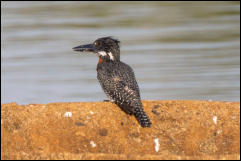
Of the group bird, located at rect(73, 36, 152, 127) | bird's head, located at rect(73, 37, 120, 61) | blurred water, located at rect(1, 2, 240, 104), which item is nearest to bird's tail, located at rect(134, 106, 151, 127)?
bird, located at rect(73, 36, 152, 127)

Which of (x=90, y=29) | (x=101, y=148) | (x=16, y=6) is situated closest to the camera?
(x=101, y=148)

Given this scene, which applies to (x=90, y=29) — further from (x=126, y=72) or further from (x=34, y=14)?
(x=126, y=72)

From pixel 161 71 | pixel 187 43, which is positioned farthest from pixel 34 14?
pixel 161 71

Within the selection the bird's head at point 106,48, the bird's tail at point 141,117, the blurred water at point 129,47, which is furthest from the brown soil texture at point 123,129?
the blurred water at point 129,47

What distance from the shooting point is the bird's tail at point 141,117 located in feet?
31.2

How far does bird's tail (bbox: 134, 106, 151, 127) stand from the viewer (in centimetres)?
952

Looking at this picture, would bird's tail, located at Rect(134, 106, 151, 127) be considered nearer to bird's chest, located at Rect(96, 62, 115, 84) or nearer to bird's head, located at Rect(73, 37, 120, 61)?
bird's chest, located at Rect(96, 62, 115, 84)

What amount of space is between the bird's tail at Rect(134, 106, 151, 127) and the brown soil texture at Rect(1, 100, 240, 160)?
0.28ft

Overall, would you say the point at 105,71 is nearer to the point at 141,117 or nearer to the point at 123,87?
the point at 123,87

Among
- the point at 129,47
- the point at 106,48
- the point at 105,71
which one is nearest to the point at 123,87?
the point at 105,71

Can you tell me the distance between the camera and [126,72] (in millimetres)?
10172

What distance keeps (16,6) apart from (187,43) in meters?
10.3

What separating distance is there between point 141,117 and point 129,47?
11859 millimetres

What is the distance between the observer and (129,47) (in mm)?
21344
